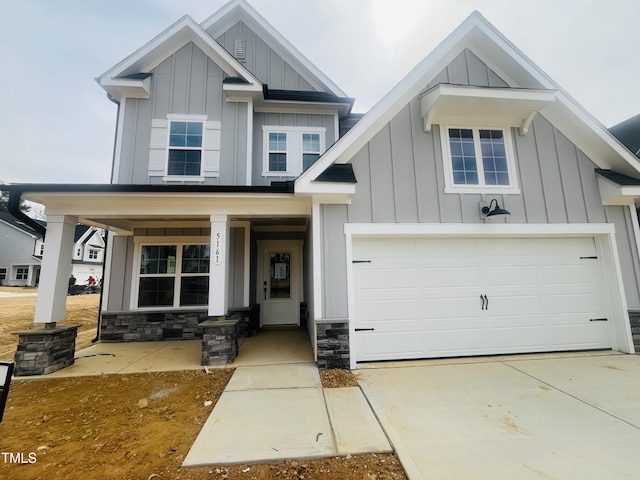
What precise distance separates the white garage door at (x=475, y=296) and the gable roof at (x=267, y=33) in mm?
5505

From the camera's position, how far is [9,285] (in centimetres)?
2586

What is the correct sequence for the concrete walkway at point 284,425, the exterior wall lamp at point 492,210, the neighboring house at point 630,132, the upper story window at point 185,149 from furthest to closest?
the neighboring house at point 630,132, the upper story window at point 185,149, the exterior wall lamp at point 492,210, the concrete walkway at point 284,425

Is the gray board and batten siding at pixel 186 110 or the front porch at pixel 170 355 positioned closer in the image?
the front porch at pixel 170 355

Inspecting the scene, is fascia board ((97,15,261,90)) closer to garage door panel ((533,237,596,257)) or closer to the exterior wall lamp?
the exterior wall lamp

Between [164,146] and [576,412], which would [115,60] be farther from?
[576,412]

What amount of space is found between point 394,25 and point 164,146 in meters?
7.20

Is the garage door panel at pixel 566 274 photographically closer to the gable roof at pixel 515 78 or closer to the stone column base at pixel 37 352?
the gable roof at pixel 515 78

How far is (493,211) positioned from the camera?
4738 millimetres

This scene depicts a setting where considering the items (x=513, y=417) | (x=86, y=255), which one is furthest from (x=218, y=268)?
(x=86, y=255)

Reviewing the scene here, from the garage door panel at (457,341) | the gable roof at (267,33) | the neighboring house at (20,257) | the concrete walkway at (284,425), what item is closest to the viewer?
the concrete walkway at (284,425)

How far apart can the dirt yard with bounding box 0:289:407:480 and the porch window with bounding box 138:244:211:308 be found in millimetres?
2814

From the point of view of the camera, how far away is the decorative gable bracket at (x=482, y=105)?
466cm

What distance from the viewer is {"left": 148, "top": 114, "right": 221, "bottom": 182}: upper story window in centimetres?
669

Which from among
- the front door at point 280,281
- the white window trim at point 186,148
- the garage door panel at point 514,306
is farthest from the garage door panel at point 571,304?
the white window trim at point 186,148
